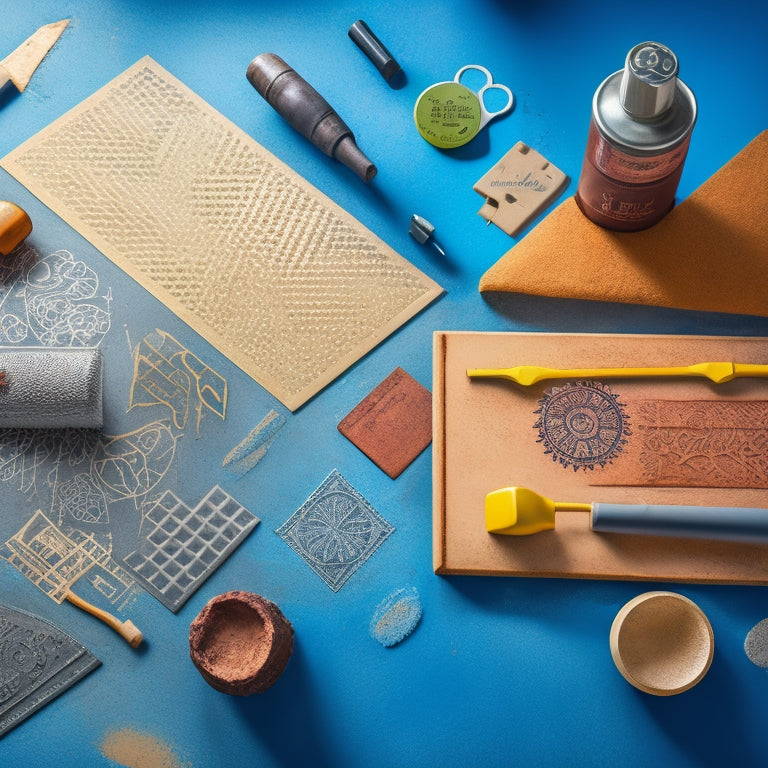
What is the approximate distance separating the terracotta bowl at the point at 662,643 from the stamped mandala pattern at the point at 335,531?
0.22 m

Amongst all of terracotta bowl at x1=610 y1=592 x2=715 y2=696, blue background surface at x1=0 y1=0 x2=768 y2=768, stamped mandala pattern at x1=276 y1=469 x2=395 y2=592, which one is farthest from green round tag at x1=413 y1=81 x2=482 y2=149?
terracotta bowl at x1=610 y1=592 x2=715 y2=696

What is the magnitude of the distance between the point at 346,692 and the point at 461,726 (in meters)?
0.10

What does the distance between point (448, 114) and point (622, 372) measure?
315 millimetres

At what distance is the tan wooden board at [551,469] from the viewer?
2.38 feet

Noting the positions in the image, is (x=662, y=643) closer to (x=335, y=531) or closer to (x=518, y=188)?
(x=335, y=531)

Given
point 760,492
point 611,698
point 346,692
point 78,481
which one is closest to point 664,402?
point 760,492

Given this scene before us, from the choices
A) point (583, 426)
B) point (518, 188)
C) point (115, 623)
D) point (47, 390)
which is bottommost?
point (115, 623)

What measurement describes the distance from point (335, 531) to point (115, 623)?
0.21m

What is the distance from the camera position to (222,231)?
82 centimetres

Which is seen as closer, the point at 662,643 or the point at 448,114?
the point at 662,643

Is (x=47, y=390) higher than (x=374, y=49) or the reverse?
the reverse

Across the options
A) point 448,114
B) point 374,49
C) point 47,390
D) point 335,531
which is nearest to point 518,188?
point 448,114

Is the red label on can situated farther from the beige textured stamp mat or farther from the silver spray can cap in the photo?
the beige textured stamp mat

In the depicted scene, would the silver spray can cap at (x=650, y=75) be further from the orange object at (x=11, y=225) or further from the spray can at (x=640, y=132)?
the orange object at (x=11, y=225)
